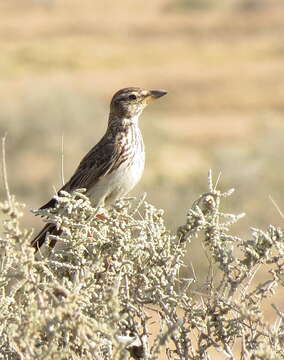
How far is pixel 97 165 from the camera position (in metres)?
6.47

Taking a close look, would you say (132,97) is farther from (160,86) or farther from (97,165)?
(160,86)

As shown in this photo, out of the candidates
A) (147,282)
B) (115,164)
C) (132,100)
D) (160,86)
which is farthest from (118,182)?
(160,86)

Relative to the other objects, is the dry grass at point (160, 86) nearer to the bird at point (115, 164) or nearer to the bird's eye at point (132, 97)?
the bird's eye at point (132, 97)

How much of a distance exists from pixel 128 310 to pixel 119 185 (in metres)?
2.10

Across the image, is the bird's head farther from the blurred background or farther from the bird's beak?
the blurred background

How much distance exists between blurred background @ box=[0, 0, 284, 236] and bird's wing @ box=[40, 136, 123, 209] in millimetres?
5174

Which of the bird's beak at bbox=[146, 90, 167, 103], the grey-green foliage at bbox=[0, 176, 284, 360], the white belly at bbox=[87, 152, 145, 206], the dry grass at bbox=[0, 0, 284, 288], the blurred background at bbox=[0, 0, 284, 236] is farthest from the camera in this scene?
the dry grass at bbox=[0, 0, 284, 288]

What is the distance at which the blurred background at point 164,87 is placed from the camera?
18.9 metres

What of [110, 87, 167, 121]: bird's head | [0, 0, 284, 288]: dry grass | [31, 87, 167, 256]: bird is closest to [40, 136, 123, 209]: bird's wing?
[31, 87, 167, 256]: bird

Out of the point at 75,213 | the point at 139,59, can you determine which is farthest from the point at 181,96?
the point at 75,213

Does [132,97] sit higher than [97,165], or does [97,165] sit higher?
[132,97]

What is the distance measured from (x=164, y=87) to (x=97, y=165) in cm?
2575

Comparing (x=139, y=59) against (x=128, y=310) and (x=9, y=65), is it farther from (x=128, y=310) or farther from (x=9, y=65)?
(x=128, y=310)

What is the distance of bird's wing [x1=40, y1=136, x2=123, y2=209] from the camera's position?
6434mm
